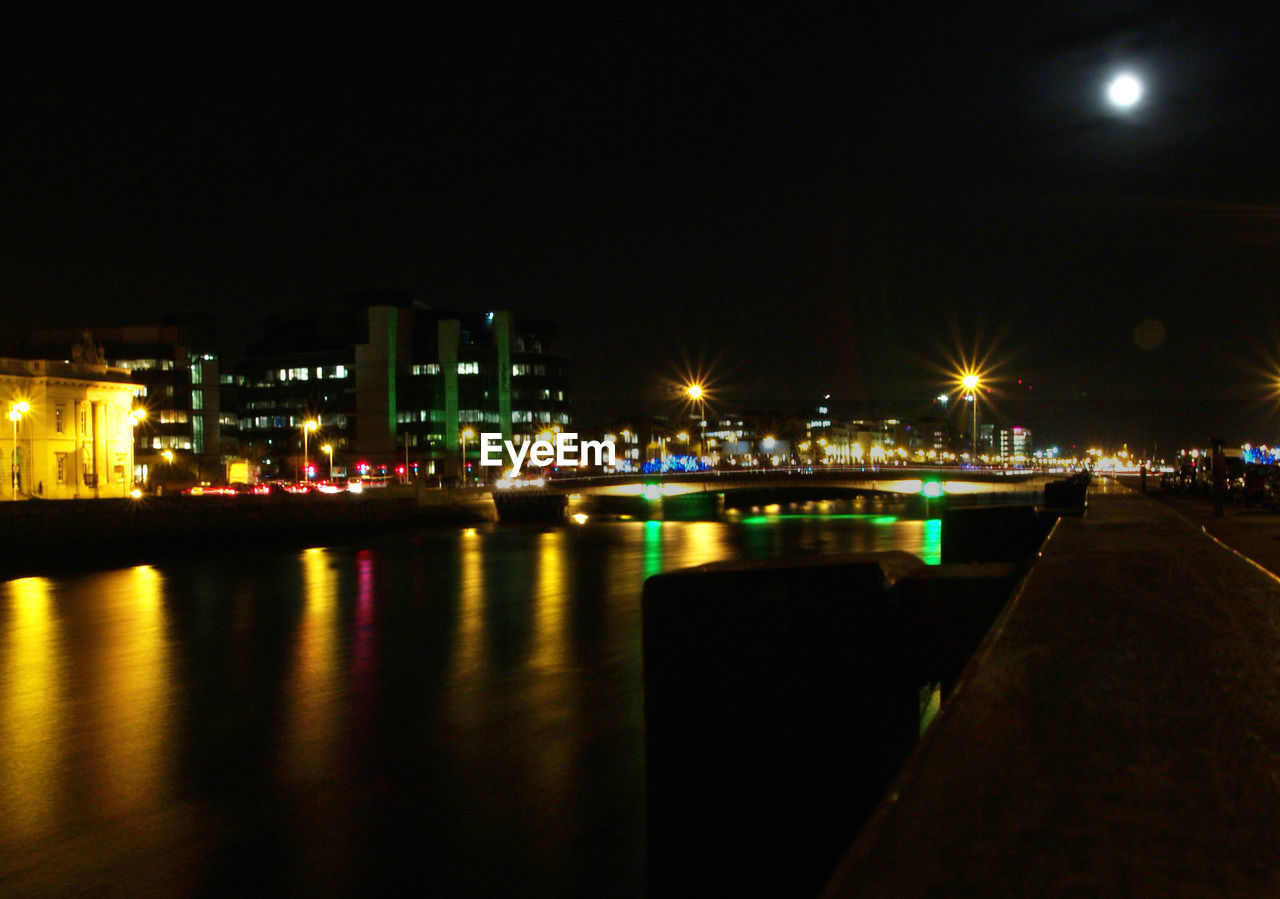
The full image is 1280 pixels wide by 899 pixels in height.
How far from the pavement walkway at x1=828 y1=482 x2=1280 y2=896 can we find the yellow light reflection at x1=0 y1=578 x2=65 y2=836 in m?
11.0

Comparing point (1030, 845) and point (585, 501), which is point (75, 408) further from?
point (1030, 845)

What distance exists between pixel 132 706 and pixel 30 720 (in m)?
1.47

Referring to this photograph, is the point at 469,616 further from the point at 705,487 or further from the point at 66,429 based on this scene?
the point at 705,487

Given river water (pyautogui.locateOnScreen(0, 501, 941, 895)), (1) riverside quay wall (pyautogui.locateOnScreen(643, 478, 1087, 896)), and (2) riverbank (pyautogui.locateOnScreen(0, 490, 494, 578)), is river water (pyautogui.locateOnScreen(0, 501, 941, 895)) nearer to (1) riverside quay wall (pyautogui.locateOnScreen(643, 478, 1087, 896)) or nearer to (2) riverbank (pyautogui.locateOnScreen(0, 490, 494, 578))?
(1) riverside quay wall (pyautogui.locateOnScreen(643, 478, 1087, 896))

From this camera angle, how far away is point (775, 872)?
498 cm

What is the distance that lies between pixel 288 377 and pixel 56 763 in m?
120

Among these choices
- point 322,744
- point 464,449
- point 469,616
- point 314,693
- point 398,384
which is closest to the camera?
point 322,744

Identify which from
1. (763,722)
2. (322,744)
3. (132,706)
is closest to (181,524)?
(132,706)

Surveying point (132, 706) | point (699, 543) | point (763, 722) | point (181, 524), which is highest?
point (763, 722)

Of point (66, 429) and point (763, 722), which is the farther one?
point (66, 429)

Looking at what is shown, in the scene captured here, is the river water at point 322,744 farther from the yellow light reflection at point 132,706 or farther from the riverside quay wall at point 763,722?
the riverside quay wall at point 763,722

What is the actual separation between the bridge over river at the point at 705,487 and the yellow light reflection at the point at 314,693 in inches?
1815

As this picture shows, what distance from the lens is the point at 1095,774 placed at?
240 centimetres

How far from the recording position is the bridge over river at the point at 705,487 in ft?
256
